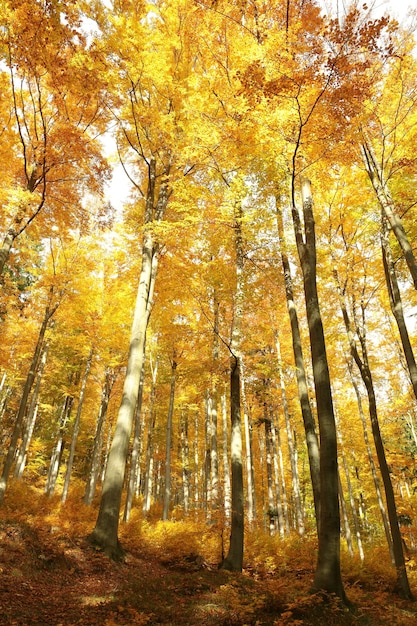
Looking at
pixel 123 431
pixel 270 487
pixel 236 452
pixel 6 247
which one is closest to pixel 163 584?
pixel 123 431

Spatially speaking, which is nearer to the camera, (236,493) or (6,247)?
(236,493)

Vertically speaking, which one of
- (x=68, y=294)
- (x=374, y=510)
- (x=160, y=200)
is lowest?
(x=374, y=510)

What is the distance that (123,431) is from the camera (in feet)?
24.2

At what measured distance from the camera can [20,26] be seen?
273 inches

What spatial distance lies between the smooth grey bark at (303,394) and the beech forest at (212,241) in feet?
0.20

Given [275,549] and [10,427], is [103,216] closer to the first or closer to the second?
[275,549]

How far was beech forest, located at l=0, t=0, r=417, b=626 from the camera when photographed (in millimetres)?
5547

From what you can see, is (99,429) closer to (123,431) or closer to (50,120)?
(123,431)

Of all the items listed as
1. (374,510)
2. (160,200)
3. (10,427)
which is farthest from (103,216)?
(374,510)

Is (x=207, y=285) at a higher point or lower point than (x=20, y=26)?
lower

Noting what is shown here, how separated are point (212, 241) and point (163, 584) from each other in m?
8.68

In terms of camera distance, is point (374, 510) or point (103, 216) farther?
point (374, 510)

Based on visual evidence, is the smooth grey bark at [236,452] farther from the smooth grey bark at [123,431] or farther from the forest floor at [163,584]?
the smooth grey bark at [123,431]

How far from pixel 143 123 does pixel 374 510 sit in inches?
1344
